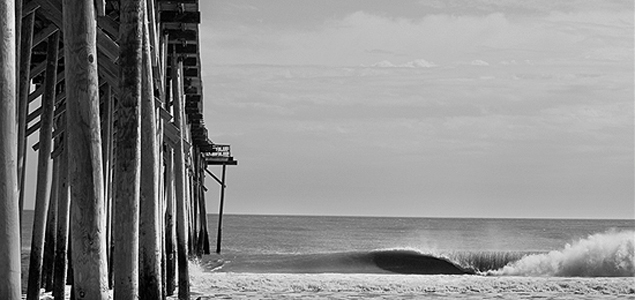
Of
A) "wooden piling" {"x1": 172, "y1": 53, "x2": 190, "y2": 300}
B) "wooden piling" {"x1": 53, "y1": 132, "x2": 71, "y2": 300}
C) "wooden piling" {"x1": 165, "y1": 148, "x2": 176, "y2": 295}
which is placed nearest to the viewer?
"wooden piling" {"x1": 53, "y1": 132, "x2": 71, "y2": 300}

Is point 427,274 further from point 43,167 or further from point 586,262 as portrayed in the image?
point 43,167

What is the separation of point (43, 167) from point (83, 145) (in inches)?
228

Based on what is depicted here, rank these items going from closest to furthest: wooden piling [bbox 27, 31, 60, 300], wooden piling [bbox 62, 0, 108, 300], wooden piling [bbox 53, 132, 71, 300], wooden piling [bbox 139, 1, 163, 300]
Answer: wooden piling [bbox 62, 0, 108, 300] → wooden piling [bbox 139, 1, 163, 300] → wooden piling [bbox 27, 31, 60, 300] → wooden piling [bbox 53, 132, 71, 300]

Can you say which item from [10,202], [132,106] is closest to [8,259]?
[10,202]

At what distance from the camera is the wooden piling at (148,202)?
27.5 feet

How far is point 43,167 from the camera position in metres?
11.3

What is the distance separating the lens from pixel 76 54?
5805 mm

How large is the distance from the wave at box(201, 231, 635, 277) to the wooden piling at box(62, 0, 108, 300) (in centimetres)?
1928

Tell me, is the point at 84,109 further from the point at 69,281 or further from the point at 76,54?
the point at 69,281

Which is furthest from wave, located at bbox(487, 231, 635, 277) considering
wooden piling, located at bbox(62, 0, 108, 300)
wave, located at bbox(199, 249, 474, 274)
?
wooden piling, located at bbox(62, 0, 108, 300)

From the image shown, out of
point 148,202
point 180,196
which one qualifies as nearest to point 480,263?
point 180,196

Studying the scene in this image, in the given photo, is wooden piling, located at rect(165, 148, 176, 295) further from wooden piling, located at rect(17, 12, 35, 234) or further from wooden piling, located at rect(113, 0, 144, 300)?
wooden piling, located at rect(113, 0, 144, 300)

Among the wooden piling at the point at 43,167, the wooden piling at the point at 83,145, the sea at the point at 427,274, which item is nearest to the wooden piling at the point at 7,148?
the wooden piling at the point at 83,145

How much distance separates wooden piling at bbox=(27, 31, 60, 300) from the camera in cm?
1068
